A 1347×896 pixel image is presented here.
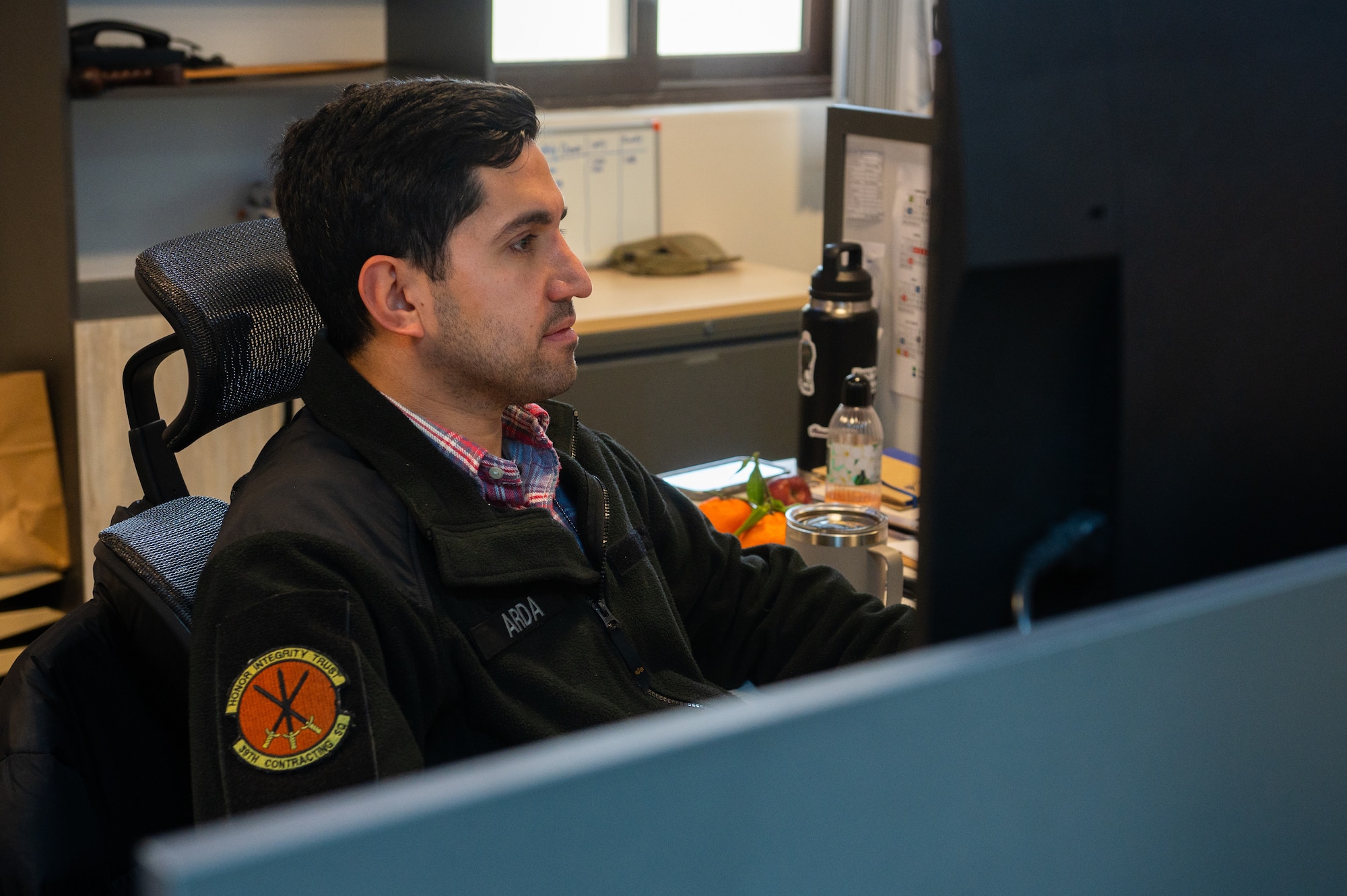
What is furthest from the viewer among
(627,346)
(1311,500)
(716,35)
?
(716,35)

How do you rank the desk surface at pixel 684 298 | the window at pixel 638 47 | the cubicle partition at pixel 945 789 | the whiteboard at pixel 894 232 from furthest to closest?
the window at pixel 638 47, the desk surface at pixel 684 298, the whiteboard at pixel 894 232, the cubicle partition at pixel 945 789

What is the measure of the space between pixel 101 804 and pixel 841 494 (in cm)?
101

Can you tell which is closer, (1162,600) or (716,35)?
(1162,600)

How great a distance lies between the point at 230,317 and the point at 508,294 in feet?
0.86

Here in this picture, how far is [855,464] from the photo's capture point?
180 centimetres

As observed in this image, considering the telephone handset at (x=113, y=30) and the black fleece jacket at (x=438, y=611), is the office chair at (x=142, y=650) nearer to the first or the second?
the black fleece jacket at (x=438, y=611)

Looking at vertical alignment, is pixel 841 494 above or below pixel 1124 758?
below

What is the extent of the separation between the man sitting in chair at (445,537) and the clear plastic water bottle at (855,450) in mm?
276

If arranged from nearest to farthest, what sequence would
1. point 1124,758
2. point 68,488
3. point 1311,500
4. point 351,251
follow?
point 1124,758 → point 1311,500 → point 351,251 → point 68,488

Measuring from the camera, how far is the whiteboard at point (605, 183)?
3691 mm

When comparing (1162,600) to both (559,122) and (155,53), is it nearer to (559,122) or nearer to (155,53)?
(155,53)

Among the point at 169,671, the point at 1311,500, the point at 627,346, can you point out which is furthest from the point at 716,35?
the point at 1311,500

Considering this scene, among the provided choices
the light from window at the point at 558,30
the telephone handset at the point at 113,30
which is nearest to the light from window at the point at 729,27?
the light from window at the point at 558,30

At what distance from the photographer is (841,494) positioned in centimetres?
180
